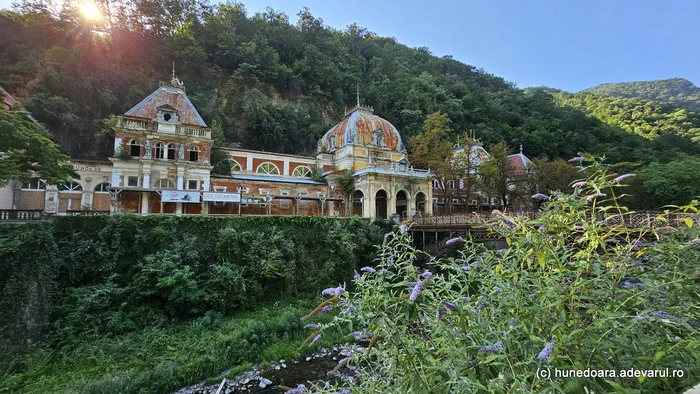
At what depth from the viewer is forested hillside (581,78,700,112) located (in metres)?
78.9

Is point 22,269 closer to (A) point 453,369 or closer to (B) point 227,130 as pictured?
(A) point 453,369

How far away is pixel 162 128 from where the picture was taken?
2191 centimetres

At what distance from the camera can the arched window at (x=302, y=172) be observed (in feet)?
98.0

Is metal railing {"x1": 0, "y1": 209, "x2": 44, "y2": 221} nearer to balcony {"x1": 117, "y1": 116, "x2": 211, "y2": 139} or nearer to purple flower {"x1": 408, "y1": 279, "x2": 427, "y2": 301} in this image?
balcony {"x1": 117, "y1": 116, "x2": 211, "y2": 139}

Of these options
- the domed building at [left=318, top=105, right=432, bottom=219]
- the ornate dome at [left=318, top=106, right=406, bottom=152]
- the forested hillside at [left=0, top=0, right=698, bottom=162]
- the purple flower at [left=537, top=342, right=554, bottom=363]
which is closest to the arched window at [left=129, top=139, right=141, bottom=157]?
the forested hillside at [left=0, top=0, right=698, bottom=162]

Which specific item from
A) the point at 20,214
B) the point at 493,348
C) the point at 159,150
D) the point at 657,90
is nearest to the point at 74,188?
the point at 159,150

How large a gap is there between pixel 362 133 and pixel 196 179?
53.8ft

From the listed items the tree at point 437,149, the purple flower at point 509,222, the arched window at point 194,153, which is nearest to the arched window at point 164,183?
the arched window at point 194,153

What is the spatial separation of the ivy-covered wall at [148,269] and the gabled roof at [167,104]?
11.5 metres

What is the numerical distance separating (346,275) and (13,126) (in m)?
16.1

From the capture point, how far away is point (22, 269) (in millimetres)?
10984

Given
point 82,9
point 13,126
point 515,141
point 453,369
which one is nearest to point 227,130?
point 82,9

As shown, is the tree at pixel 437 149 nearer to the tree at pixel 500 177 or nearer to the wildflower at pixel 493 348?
the tree at pixel 500 177

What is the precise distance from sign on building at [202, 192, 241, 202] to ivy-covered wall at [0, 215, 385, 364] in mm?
5377
